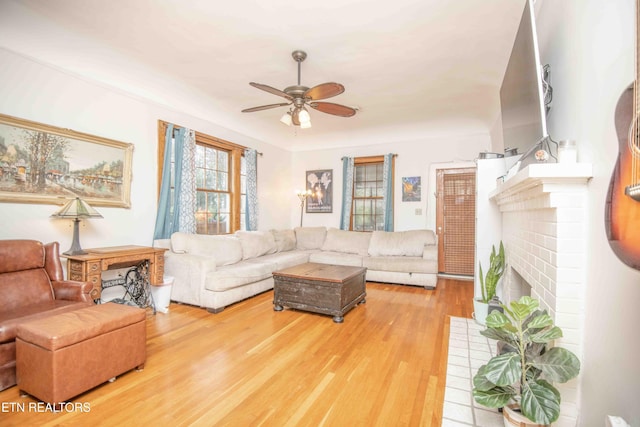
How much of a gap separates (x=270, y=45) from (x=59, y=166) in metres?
2.39

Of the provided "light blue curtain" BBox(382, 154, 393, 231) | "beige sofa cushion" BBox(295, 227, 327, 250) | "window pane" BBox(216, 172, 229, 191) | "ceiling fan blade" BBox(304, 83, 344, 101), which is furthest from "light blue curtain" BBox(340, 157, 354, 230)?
"ceiling fan blade" BBox(304, 83, 344, 101)

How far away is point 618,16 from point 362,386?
7.26 feet

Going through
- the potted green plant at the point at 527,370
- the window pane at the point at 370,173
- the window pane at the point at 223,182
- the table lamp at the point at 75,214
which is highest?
the window pane at the point at 370,173

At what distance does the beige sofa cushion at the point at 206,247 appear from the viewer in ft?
12.5

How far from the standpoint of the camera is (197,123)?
177 inches

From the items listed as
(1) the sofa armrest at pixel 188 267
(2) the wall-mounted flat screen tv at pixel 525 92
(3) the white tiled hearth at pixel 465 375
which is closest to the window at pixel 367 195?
(3) the white tiled hearth at pixel 465 375

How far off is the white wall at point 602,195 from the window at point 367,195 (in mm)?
4459

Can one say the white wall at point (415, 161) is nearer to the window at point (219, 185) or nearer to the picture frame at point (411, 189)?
the picture frame at point (411, 189)

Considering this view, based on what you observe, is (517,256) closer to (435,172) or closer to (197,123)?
(435,172)

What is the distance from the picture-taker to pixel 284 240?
18.0ft

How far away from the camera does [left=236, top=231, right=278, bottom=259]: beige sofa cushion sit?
4469 mm

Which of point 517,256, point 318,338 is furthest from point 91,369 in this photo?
point 517,256

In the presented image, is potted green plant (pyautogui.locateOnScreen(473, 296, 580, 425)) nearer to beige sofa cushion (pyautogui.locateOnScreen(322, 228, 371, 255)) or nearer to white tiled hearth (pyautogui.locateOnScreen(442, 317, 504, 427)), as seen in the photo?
white tiled hearth (pyautogui.locateOnScreen(442, 317, 504, 427))

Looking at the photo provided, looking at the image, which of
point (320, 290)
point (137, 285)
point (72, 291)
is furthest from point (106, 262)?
point (320, 290)
